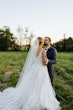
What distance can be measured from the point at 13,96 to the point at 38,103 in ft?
3.16

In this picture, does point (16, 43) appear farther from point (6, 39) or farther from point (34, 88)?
point (34, 88)

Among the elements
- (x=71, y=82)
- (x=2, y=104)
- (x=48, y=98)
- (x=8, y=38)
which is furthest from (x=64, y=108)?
(x=8, y=38)

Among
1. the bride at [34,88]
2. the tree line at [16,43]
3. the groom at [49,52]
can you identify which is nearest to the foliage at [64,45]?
→ the tree line at [16,43]

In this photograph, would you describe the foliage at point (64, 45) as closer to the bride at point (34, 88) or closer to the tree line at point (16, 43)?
the tree line at point (16, 43)

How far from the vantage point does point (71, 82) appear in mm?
13719

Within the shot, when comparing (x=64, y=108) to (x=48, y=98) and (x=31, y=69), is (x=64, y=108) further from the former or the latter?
(x=31, y=69)

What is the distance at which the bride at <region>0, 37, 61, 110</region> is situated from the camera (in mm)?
8335

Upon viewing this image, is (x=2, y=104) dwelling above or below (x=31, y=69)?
below

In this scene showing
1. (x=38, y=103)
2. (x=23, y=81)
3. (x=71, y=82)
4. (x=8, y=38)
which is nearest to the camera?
(x=38, y=103)

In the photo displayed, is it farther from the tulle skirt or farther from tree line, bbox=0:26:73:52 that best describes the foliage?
the tulle skirt

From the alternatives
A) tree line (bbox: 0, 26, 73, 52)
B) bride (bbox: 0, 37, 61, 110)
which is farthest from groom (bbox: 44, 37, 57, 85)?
tree line (bbox: 0, 26, 73, 52)

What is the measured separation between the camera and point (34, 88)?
852 cm

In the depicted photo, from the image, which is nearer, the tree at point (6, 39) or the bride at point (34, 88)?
the bride at point (34, 88)

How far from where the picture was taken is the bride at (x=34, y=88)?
8335 mm
